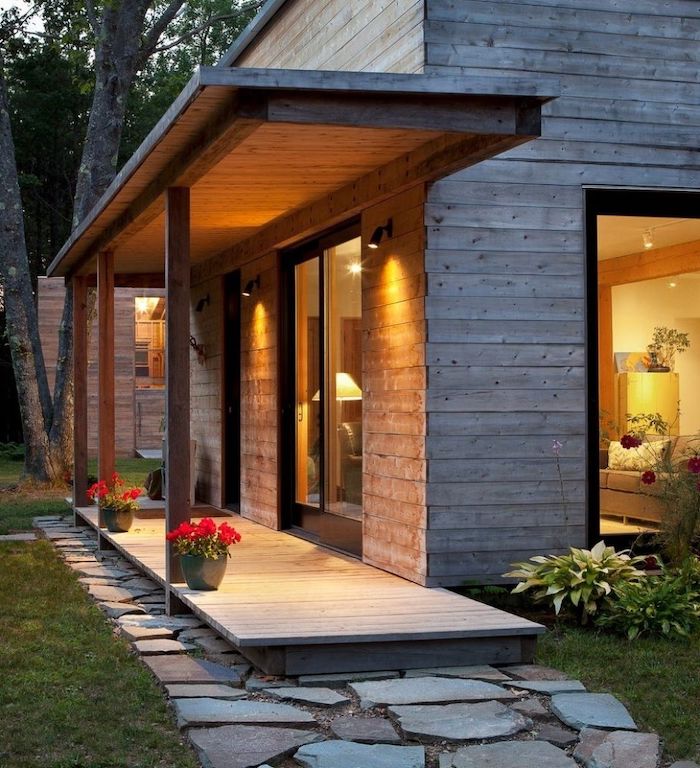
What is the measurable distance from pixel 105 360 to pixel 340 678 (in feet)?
17.3

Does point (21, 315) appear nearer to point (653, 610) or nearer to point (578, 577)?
point (578, 577)

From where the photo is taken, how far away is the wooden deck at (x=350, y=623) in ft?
17.3

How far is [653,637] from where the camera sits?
5996 mm

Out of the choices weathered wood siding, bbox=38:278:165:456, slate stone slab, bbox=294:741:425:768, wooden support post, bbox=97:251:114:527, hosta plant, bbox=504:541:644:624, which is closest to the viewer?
slate stone slab, bbox=294:741:425:768

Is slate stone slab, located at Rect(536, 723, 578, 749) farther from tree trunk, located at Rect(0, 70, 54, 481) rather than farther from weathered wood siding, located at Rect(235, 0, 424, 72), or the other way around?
tree trunk, located at Rect(0, 70, 54, 481)

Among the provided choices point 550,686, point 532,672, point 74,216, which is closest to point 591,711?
point 550,686

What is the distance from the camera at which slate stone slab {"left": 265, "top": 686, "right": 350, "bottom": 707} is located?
484cm

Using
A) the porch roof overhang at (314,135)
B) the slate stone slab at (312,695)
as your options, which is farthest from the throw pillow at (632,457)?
the slate stone slab at (312,695)

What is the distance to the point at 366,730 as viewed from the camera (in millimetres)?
4473

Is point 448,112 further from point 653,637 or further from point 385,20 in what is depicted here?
point 653,637

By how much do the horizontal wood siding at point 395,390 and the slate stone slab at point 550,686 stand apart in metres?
1.68

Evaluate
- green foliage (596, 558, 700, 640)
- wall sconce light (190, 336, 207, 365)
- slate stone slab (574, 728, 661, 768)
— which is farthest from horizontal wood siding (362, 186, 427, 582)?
wall sconce light (190, 336, 207, 365)

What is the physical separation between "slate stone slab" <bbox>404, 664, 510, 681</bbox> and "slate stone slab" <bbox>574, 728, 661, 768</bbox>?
818 mm

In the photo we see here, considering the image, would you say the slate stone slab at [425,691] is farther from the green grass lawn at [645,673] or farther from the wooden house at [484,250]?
the wooden house at [484,250]
